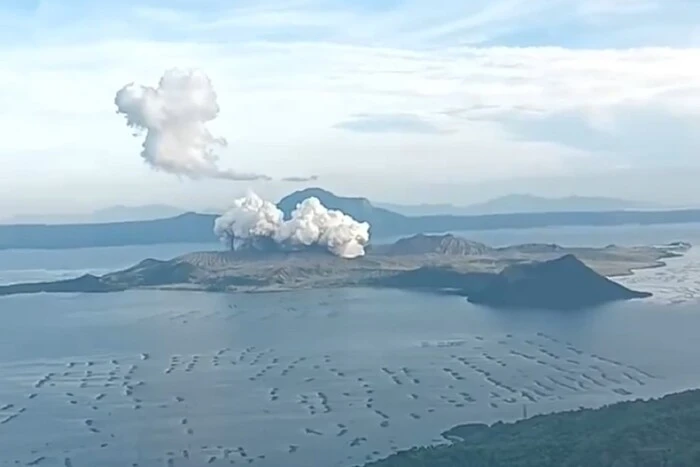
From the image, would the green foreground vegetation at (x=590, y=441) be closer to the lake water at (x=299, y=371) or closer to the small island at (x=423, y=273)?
the lake water at (x=299, y=371)

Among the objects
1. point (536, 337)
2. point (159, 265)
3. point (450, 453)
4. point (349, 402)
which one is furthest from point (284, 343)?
point (159, 265)

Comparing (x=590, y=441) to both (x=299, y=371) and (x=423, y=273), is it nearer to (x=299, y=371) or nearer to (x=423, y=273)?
(x=299, y=371)

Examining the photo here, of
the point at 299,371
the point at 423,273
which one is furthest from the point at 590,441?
the point at 423,273

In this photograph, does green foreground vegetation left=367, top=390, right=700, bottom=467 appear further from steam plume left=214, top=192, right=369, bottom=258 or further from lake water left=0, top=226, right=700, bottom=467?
steam plume left=214, top=192, right=369, bottom=258

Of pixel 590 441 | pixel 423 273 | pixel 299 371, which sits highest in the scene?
pixel 590 441

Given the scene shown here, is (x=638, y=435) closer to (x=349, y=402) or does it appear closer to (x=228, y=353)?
A: (x=349, y=402)
